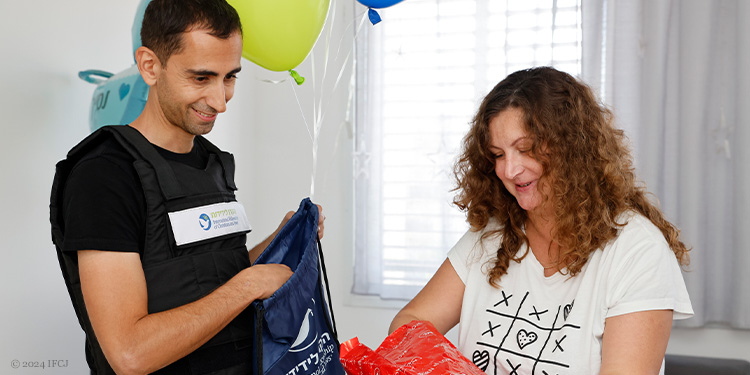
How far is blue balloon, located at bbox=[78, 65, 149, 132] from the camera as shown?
1.46m

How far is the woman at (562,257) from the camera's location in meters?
1.15

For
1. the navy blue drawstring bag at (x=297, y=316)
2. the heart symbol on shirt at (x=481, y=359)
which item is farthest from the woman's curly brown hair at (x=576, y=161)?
the navy blue drawstring bag at (x=297, y=316)

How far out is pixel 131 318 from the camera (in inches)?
40.0

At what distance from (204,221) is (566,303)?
2.51 ft

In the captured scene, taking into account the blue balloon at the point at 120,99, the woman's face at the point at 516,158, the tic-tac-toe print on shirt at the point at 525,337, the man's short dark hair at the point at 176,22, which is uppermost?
the man's short dark hair at the point at 176,22

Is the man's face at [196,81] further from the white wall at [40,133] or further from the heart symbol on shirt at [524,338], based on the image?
the heart symbol on shirt at [524,338]

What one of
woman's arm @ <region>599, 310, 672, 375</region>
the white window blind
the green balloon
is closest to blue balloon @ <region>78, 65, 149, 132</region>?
the green balloon

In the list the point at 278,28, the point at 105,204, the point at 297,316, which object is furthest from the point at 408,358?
the point at 278,28

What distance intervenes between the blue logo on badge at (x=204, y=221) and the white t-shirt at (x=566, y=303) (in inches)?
24.2

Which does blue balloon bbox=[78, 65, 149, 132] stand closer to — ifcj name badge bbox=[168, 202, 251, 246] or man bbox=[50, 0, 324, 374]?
man bbox=[50, 0, 324, 374]

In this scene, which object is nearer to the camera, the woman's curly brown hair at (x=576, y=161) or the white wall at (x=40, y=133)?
the woman's curly brown hair at (x=576, y=161)

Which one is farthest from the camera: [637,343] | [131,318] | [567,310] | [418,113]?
[418,113]

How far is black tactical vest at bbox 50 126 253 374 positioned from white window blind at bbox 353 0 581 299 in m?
1.66

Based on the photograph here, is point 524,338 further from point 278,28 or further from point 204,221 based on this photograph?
point 278,28
